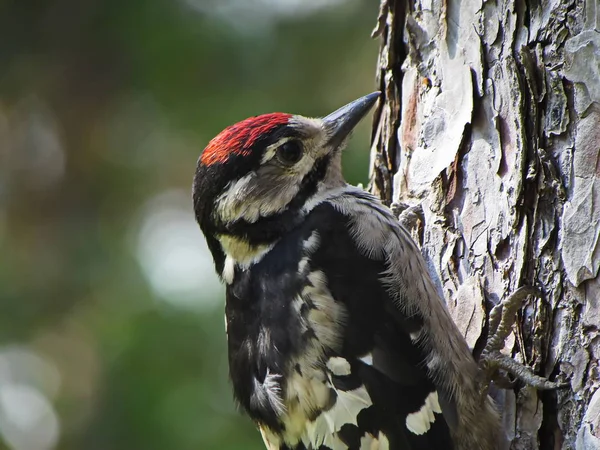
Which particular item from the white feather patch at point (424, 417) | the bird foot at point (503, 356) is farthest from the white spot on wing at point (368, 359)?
the bird foot at point (503, 356)

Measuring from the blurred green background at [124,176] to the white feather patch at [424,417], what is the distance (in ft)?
7.37

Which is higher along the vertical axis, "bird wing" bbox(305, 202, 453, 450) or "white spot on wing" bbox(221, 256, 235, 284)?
"white spot on wing" bbox(221, 256, 235, 284)

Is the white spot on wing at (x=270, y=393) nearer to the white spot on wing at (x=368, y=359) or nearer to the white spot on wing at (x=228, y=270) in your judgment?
the white spot on wing at (x=368, y=359)

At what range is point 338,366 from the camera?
2473mm

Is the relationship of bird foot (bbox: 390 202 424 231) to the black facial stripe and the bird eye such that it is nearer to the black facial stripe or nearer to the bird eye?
the black facial stripe

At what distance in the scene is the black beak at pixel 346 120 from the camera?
2973 millimetres

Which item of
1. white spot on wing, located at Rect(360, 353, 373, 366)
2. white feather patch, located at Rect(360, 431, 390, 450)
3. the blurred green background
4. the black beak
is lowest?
white feather patch, located at Rect(360, 431, 390, 450)

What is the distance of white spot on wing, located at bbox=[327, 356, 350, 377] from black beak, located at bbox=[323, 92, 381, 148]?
35.4 inches

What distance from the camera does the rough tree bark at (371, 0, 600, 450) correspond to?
7.49 ft

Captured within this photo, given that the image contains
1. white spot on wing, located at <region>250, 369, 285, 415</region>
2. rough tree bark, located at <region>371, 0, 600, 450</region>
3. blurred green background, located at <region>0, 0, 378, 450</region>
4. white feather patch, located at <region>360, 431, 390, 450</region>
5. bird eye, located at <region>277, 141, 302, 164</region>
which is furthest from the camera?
blurred green background, located at <region>0, 0, 378, 450</region>

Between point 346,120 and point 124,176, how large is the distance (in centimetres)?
270

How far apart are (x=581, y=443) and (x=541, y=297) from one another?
0.44 meters

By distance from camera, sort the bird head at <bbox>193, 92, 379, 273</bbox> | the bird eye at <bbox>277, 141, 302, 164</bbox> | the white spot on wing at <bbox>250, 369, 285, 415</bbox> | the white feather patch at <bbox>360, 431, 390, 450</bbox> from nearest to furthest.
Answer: the white feather patch at <bbox>360, 431, 390, 450</bbox> → the white spot on wing at <bbox>250, 369, 285, 415</bbox> → the bird head at <bbox>193, 92, 379, 273</bbox> → the bird eye at <bbox>277, 141, 302, 164</bbox>

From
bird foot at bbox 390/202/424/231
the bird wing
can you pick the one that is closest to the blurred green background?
bird foot at bbox 390/202/424/231
